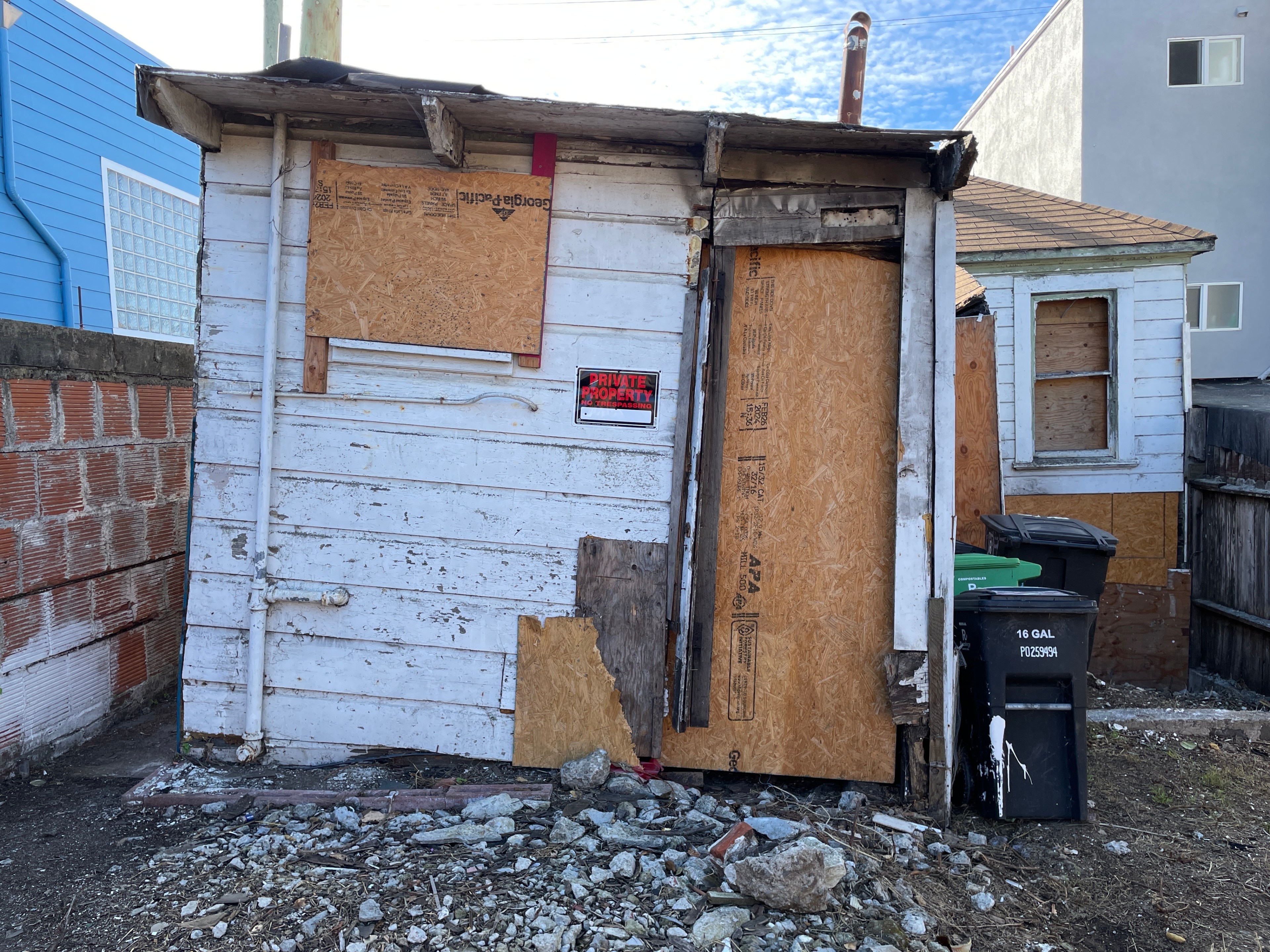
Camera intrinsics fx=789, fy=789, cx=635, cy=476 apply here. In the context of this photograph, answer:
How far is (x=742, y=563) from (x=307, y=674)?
7.66 ft

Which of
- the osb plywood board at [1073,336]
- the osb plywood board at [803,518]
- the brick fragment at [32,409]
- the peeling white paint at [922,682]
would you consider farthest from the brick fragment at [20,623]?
the osb plywood board at [1073,336]

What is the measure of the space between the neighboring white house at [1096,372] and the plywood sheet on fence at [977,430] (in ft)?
3.65

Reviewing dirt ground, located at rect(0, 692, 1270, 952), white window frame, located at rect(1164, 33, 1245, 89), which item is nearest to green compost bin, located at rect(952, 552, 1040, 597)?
dirt ground, located at rect(0, 692, 1270, 952)

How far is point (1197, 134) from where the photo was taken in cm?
1274

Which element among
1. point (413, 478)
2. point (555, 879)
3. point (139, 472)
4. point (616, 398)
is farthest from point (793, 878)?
point (139, 472)

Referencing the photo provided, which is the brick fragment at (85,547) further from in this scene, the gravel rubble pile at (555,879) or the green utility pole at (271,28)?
the green utility pole at (271,28)

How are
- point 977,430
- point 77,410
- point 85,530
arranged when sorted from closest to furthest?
point 77,410 → point 85,530 → point 977,430

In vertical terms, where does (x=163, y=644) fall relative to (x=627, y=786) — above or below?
above

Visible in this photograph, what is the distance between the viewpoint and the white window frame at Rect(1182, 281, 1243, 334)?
1270 cm

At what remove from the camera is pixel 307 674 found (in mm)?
4090

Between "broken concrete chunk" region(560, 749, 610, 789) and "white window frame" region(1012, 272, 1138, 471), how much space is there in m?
5.78

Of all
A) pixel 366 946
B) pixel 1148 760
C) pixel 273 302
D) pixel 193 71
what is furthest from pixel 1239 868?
pixel 193 71

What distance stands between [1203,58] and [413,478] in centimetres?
1506

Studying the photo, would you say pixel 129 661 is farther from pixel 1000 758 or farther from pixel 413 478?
pixel 1000 758
